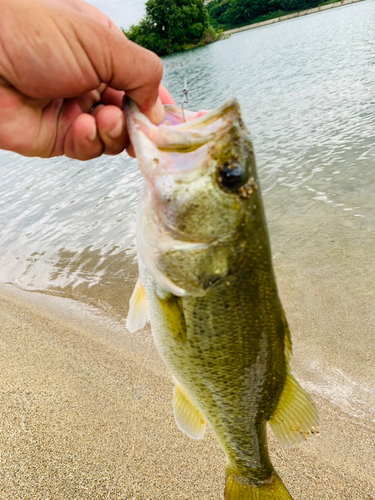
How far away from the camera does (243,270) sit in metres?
1.77

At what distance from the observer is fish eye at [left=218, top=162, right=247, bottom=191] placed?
1680 mm

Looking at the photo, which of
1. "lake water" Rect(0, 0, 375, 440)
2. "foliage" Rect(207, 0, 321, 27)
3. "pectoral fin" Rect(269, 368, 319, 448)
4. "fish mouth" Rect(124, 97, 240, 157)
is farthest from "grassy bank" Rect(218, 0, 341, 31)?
"pectoral fin" Rect(269, 368, 319, 448)

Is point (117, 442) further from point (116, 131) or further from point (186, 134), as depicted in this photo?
point (186, 134)

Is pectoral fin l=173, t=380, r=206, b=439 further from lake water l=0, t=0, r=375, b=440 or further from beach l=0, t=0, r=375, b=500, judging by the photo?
lake water l=0, t=0, r=375, b=440

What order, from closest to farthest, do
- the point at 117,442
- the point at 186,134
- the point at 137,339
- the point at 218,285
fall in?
the point at 186,134 → the point at 218,285 → the point at 117,442 → the point at 137,339

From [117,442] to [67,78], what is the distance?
8.57 ft

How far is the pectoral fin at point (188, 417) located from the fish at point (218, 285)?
0.47 feet

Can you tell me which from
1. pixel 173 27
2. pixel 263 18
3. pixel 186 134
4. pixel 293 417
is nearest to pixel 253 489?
pixel 293 417

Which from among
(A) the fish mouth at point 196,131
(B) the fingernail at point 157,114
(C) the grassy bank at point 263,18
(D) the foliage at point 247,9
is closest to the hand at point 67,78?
(B) the fingernail at point 157,114

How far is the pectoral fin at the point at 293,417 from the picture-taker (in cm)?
204

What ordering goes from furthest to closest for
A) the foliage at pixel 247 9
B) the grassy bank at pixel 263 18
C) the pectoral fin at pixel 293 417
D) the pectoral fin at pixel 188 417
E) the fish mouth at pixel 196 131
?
the foliage at pixel 247 9, the grassy bank at pixel 263 18, the pectoral fin at pixel 188 417, the pectoral fin at pixel 293 417, the fish mouth at pixel 196 131

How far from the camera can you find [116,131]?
1.98m

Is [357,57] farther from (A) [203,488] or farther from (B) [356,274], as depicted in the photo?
(A) [203,488]

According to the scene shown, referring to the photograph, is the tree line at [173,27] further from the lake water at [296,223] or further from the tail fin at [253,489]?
the tail fin at [253,489]
